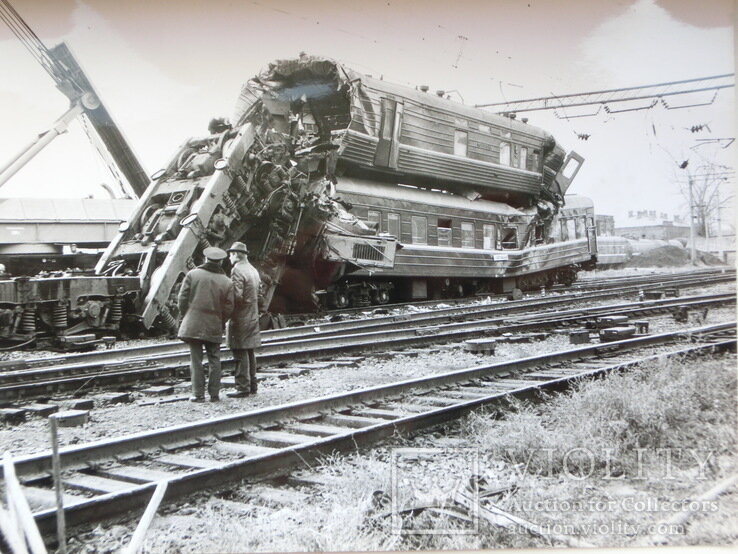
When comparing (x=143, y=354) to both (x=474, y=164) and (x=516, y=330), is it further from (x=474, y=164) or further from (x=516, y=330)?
(x=474, y=164)

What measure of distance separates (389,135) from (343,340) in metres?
7.60

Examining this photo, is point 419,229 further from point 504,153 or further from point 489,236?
point 504,153

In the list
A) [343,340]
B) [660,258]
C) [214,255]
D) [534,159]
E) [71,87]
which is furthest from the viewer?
[660,258]

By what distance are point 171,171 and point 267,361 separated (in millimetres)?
4842

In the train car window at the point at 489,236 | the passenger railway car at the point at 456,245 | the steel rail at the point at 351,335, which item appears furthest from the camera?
the train car window at the point at 489,236

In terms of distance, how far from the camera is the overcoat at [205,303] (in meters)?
6.29

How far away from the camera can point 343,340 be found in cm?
997

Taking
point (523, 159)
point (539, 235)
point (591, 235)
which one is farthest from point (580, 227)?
point (523, 159)

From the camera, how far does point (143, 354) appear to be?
8.72m

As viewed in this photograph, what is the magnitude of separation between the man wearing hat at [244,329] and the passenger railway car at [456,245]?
273 inches

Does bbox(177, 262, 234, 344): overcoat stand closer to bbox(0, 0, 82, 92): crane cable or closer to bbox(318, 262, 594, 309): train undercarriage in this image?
bbox(0, 0, 82, 92): crane cable

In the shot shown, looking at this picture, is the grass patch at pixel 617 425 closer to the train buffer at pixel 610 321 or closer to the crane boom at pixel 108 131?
the train buffer at pixel 610 321

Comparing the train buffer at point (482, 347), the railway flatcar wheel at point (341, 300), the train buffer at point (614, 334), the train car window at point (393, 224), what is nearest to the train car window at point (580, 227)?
the train car window at point (393, 224)

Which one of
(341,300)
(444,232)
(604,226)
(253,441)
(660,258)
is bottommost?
(253,441)
